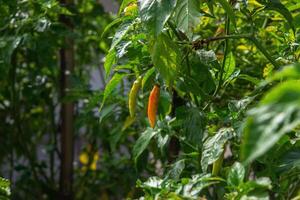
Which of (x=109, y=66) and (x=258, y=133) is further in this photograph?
(x=109, y=66)

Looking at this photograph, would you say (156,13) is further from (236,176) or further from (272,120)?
(272,120)

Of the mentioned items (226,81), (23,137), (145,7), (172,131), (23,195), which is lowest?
(23,195)

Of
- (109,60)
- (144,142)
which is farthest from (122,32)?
(144,142)

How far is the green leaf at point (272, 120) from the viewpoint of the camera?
0.47 metres

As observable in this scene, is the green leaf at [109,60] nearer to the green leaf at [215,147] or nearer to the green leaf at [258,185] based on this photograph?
the green leaf at [215,147]

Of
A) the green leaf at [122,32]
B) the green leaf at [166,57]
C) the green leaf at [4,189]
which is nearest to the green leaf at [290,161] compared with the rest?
the green leaf at [166,57]

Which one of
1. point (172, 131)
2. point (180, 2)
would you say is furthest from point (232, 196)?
point (172, 131)

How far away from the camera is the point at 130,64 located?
45.8 inches

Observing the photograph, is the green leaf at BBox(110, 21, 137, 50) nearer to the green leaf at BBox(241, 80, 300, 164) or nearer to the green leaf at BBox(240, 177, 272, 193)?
the green leaf at BBox(240, 177, 272, 193)

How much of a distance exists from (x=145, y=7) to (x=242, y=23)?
0.76 m

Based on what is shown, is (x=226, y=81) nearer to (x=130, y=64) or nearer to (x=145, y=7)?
(x=130, y=64)

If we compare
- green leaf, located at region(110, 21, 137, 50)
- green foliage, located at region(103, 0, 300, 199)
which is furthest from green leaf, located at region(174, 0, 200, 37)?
green leaf, located at region(110, 21, 137, 50)

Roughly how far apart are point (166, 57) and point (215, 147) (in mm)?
200

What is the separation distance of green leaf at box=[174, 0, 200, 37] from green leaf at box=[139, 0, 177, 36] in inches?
1.5
